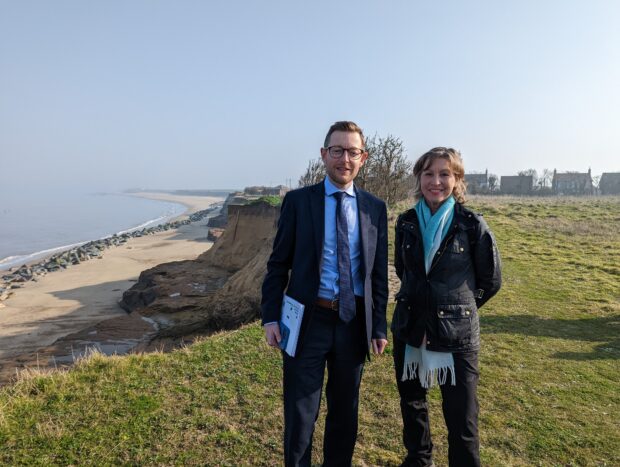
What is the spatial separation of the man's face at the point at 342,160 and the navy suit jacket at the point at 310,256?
14cm

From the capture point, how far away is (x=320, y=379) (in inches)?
104

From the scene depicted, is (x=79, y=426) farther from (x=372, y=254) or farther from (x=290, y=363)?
(x=372, y=254)

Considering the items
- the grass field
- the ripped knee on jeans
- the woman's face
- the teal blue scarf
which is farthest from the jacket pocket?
the grass field

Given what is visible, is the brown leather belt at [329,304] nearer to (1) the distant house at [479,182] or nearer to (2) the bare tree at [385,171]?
(2) the bare tree at [385,171]

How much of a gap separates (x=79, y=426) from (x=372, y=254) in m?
3.27

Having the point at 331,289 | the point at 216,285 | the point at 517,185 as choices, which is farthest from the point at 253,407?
the point at 517,185

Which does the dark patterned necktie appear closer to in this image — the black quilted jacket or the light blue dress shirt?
the light blue dress shirt

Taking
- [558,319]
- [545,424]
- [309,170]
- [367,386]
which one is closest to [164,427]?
[367,386]

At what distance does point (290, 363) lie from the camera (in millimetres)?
2596

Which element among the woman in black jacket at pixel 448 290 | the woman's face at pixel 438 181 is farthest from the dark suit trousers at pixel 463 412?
the woman's face at pixel 438 181

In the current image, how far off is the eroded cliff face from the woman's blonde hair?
255 inches

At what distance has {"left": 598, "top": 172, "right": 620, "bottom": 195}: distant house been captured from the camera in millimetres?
59356

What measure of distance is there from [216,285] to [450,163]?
11339mm

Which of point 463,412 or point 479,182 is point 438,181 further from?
point 479,182
